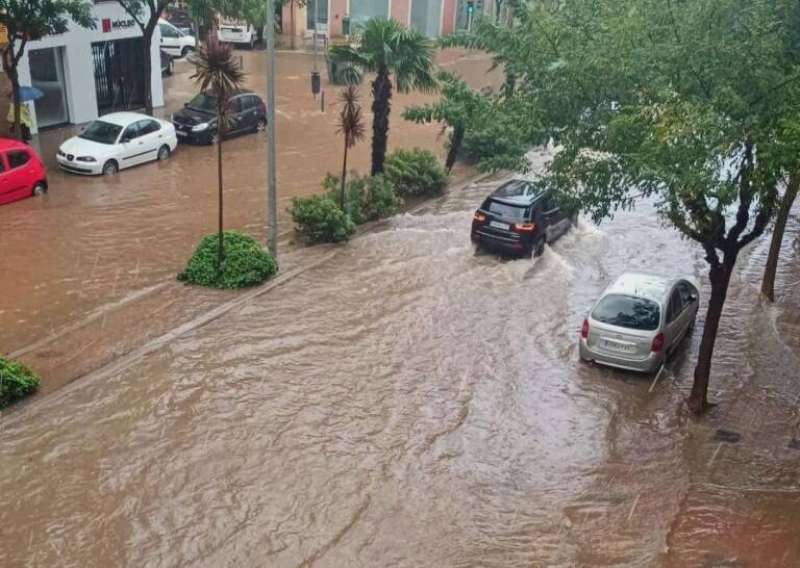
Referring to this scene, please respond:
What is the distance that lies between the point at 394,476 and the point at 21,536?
451cm

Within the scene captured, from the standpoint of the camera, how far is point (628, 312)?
14.3 m

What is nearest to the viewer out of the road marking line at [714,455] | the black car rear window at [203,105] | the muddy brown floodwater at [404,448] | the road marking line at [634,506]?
the muddy brown floodwater at [404,448]

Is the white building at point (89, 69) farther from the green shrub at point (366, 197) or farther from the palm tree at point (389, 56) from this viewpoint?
the green shrub at point (366, 197)

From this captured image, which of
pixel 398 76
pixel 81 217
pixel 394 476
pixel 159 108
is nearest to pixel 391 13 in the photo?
pixel 159 108

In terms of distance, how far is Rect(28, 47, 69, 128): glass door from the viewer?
26.9 metres

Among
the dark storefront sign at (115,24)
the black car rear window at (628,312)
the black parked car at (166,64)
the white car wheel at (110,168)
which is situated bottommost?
the white car wheel at (110,168)

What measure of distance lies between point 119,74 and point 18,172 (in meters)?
10.8

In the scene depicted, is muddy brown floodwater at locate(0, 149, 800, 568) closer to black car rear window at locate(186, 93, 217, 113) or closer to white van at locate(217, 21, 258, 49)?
black car rear window at locate(186, 93, 217, 113)

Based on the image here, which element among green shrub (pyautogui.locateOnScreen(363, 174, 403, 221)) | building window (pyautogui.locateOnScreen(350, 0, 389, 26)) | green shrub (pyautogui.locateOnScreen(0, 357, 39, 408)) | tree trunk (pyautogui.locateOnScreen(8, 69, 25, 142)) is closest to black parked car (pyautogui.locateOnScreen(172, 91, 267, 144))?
tree trunk (pyautogui.locateOnScreen(8, 69, 25, 142))

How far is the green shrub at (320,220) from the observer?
1917cm

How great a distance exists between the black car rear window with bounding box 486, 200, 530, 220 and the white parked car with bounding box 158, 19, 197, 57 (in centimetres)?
2357

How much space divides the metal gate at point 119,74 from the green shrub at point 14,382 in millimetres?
18421

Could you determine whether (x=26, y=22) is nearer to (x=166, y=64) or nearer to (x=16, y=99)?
(x=16, y=99)

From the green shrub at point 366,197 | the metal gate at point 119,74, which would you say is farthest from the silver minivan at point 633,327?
the metal gate at point 119,74
